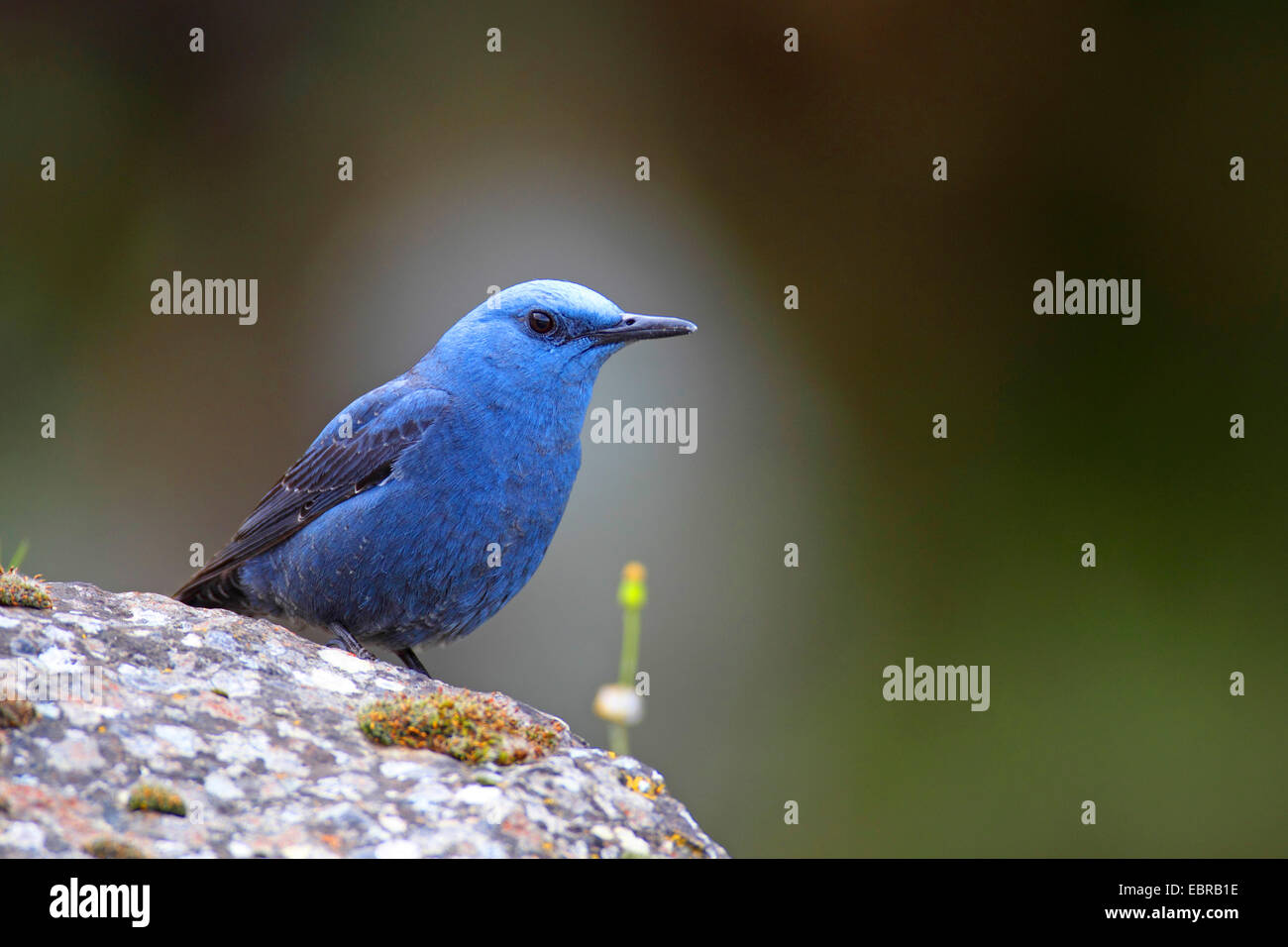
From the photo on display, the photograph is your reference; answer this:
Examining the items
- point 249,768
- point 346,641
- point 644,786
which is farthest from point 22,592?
point 644,786

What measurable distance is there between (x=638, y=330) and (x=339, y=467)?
1.71m

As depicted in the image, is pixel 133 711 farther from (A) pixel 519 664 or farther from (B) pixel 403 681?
(A) pixel 519 664

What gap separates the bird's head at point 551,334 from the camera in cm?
591

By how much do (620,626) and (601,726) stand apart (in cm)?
144

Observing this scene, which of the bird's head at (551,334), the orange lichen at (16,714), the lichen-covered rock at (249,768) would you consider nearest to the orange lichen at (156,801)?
the lichen-covered rock at (249,768)

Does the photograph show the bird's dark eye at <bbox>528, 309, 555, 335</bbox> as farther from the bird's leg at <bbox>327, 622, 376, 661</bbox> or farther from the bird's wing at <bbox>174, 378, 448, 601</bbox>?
the bird's leg at <bbox>327, 622, 376, 661</bbox>

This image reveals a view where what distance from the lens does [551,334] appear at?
597 centimetres

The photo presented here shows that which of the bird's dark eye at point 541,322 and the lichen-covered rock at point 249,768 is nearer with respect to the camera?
the lichen-covered rock at point 249,768

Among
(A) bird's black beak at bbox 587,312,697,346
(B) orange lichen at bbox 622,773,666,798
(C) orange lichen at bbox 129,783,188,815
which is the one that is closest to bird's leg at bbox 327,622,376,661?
(A) bird's black beak at bbox 587,312,697,346

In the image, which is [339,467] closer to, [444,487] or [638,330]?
[444,487]

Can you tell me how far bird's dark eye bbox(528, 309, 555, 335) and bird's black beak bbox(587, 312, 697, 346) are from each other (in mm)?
206

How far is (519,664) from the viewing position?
1019cm

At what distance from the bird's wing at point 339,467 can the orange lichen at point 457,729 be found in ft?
6.32

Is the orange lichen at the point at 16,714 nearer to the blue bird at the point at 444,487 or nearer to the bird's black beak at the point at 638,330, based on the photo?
the blue bird at the point at 444,487
